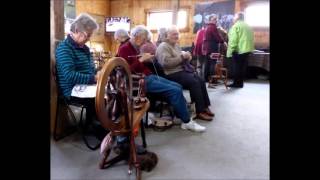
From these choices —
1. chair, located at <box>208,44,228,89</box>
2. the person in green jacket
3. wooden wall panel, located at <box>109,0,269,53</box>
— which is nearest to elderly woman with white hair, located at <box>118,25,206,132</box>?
the person in green jacket

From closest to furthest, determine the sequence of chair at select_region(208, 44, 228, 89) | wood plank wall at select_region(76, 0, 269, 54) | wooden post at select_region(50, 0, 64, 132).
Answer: wooden post at select_region(50, 0, 64, 132)
chair at select_region(208, 44, 228, 89)
wood plank wall at select_region(76, 0, 269, 54)

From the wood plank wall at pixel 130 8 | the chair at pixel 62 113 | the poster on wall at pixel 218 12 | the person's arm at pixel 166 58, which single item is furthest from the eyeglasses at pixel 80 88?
the wood plank wall at pixel 130 8

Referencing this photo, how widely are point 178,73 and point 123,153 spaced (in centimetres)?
131

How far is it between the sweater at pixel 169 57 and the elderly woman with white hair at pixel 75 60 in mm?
827

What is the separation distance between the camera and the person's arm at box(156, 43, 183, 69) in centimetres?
295

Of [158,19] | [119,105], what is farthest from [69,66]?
[158,19]

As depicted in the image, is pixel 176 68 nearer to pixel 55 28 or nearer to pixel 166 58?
pixel 166 58

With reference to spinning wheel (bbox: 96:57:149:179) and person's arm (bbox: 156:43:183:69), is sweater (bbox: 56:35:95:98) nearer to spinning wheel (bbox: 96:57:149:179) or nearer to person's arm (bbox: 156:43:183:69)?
spinning wheel (bbox: 96:57:149:179)

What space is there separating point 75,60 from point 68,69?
0.37 ft

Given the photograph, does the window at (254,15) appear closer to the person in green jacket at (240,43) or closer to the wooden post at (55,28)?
the person in green jacket at (240,43)

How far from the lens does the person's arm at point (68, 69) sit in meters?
2.20

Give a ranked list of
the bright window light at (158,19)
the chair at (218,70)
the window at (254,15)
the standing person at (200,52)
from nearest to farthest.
→ the chair at (218,70) → the standing person at (200,52) → the window at (254,15) → the bright window light at (158,19)

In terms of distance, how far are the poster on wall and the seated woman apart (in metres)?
4.57

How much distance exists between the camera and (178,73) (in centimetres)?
307
